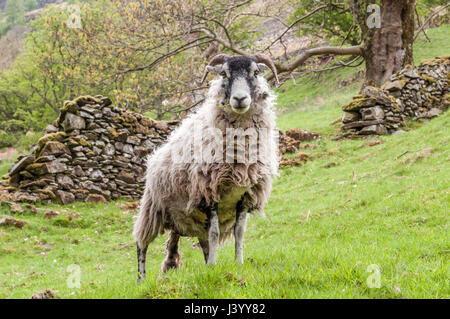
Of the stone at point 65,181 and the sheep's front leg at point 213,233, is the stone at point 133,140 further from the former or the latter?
the sheep's front leg at point 213,233

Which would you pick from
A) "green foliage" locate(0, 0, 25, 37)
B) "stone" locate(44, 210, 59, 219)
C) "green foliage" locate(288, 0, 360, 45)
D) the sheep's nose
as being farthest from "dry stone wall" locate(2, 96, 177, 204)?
"green foliage" locate(0, 0, 25, 37)

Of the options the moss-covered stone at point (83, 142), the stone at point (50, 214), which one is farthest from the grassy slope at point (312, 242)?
the moss-covered stone at point (83, 142)

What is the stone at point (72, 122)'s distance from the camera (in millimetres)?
11195

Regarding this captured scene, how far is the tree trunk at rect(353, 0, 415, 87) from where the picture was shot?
12.8 metres

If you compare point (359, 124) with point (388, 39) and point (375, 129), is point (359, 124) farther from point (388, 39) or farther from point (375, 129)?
point (388, 39)

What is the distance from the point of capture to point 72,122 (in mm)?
11195

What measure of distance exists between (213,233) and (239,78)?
5.64ft

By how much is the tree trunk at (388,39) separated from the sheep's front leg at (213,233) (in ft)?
35.6

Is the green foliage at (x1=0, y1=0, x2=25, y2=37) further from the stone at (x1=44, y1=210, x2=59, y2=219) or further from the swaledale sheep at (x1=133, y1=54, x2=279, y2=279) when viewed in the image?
the swaledale sheep at (x1=133, y1=54, x2=279, y2=279)

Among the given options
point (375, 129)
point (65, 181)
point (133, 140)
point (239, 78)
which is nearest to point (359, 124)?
point (375, 129)
